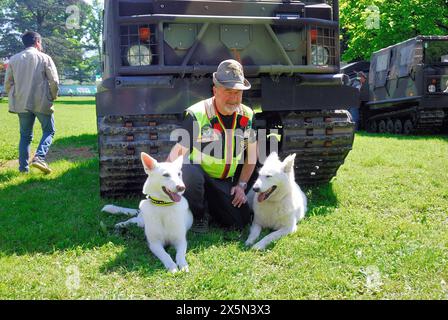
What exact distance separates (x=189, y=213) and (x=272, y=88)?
184 cm

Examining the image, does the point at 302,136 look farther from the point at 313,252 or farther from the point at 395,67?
the point at 395,67

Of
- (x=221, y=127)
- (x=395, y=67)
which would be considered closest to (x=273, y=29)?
(x=221, y=127)

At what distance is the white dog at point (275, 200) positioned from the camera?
4.29 meters

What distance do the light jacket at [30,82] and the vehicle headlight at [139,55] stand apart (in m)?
2.33

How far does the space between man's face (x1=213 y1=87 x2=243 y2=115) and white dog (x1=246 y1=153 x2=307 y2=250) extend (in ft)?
1.98

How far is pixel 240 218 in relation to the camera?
4570 mm

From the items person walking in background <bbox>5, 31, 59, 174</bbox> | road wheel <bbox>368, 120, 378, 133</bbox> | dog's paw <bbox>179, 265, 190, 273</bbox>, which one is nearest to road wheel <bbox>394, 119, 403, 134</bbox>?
road wheel <bbox>368, 120, 378, 133</bbox>

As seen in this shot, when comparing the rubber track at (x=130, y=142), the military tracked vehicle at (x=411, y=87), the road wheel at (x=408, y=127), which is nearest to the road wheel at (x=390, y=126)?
the military tracked vehicle at (x=411, y=87)

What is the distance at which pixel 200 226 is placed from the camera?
14.7 ft

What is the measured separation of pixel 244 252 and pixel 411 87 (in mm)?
10405

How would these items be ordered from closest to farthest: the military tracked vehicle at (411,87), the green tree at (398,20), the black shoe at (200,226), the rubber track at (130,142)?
1. the black shoe at (200,226)
2. the rubber track at (130,142)
3. the military tracked vehicle at (411,87)
4. the green tree at (398,20)

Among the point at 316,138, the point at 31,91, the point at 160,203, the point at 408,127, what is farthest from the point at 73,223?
the point at 408,127

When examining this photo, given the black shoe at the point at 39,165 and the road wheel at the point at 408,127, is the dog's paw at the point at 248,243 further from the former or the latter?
the road wheel at the point at 408,127
